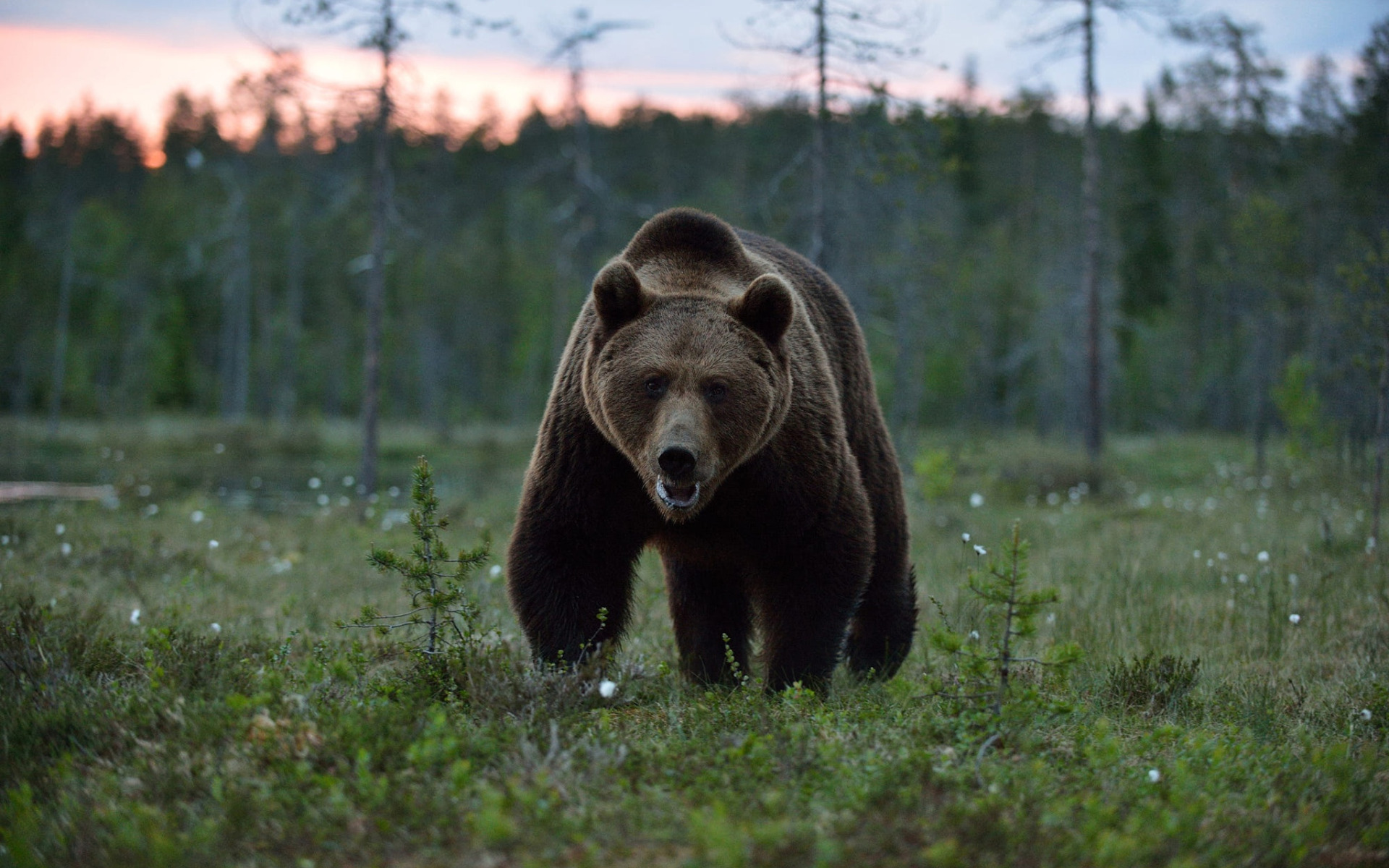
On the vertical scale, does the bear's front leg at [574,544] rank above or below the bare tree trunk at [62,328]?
below

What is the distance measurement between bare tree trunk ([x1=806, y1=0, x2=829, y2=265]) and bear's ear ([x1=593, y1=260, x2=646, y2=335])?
282 inches

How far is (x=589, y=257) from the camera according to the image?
27016mm

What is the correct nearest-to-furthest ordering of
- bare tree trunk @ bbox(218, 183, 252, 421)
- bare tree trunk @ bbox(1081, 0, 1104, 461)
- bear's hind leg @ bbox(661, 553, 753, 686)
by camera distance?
1. bear's hind leg @ bbox(661, 553, 753, 686)
2. bare tree trunk @ bbox(1081, 0, 1104, 461)
3. bare tree trunk @ bbox(218, 183, 252, 421)

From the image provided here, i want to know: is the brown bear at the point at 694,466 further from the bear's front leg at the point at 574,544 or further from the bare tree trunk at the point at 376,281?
the bare tree trunk at the point at 376,281

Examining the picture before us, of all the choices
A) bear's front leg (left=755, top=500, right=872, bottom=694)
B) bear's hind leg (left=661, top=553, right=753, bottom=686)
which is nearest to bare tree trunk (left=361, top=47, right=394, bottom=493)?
bear's hind leg (left=661, top=553, right=753, bottom=686)

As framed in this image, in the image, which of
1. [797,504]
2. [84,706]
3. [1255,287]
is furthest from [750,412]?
Answer: [1255,287]

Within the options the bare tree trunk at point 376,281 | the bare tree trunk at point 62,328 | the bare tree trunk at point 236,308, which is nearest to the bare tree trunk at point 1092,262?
the bare tree trunk at point 376,281

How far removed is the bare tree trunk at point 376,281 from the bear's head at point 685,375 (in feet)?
36.2

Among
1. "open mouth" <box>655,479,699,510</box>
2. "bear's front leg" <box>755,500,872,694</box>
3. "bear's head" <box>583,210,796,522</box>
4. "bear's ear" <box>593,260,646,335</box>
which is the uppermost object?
"bear's ear" <box>593,260,646,335</box>

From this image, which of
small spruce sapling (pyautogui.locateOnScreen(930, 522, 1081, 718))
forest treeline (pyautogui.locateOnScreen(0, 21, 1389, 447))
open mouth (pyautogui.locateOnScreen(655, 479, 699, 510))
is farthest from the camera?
forest treeline (pyautogui.locateOnScreen(0, 21, 1389, 447))

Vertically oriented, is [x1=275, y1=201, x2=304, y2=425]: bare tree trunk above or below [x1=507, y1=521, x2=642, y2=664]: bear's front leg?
above

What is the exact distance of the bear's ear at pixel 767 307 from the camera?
14.5 ft

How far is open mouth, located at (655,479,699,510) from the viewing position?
158 inches

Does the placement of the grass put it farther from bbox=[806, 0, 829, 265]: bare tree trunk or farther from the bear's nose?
bbox=[806, 0, 829, 265]: bare tree trunk
